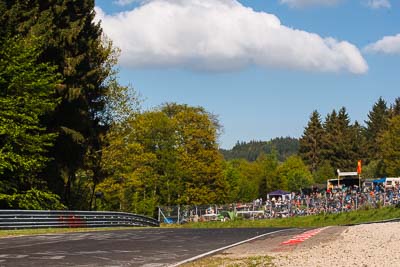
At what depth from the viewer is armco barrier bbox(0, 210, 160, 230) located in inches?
1132

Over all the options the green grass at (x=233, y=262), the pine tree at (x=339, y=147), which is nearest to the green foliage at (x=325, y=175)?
the pine tree at (x=339, y=147)

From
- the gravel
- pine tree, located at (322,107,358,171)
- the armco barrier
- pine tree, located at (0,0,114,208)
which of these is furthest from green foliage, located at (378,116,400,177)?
the gravel

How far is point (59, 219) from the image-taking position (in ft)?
107

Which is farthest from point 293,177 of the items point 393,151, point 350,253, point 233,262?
point 233,262

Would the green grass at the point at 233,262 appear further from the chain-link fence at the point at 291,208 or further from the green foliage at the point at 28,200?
the chain-link fence at the point at 291,208

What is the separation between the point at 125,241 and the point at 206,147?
57.7 metres

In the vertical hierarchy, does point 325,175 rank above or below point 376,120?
below

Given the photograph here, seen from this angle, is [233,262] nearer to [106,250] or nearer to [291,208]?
[106,250]

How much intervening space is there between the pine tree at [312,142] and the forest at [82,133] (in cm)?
4878

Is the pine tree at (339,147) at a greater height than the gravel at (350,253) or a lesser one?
greater

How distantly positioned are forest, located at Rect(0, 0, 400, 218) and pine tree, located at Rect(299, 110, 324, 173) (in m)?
48.8

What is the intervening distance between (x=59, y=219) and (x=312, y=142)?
124921 mm

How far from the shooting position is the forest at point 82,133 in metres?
33.5

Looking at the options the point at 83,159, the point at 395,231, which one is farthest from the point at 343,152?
the point at 395,231
